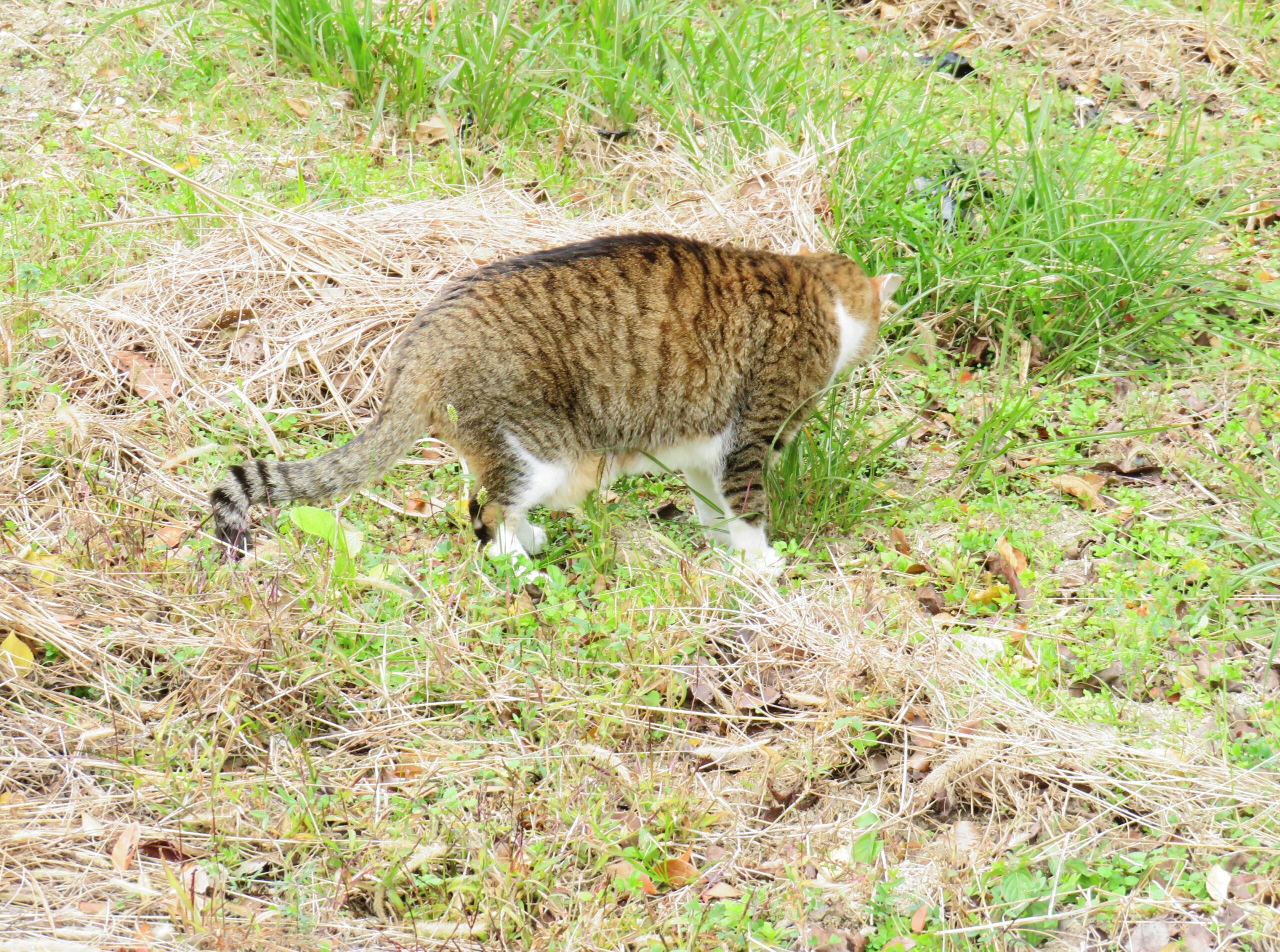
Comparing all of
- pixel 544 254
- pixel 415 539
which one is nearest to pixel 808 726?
pixel 415 539

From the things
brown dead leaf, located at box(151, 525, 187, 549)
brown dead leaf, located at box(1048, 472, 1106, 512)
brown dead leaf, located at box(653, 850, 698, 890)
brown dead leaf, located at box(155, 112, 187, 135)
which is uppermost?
brown dead leaf, located at box(155, 112, 187, 135)

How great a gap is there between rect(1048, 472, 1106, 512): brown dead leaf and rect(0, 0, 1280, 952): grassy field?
19 mm

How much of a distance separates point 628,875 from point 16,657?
1.57 metres

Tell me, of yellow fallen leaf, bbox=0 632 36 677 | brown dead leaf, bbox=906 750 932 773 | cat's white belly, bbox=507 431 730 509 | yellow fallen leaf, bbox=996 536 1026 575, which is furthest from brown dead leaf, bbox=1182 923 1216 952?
yellow fallen leaf, bbox=0 632 36 677

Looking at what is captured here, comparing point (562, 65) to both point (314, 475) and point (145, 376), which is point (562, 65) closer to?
point (145, 376)

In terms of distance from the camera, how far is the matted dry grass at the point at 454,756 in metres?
2.29

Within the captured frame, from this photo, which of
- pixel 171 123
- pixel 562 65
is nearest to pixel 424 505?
pixel 562 65

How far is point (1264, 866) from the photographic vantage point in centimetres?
236

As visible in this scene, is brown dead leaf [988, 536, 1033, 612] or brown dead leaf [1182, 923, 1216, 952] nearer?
brown dead leaf [1182, 923, 1216, 952]

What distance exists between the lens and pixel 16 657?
2.69 meters

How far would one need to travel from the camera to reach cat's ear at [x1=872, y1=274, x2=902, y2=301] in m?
3.90

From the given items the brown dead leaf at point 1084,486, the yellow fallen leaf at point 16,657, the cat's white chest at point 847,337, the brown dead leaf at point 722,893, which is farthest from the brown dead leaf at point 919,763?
the yellow fallen leaf at point 16,657

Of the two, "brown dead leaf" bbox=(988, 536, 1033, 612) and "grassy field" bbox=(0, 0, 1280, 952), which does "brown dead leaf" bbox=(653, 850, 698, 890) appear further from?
"brown dead leaf" bbox=(988, 536, 1033, 612)

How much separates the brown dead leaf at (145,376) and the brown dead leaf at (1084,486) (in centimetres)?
316
